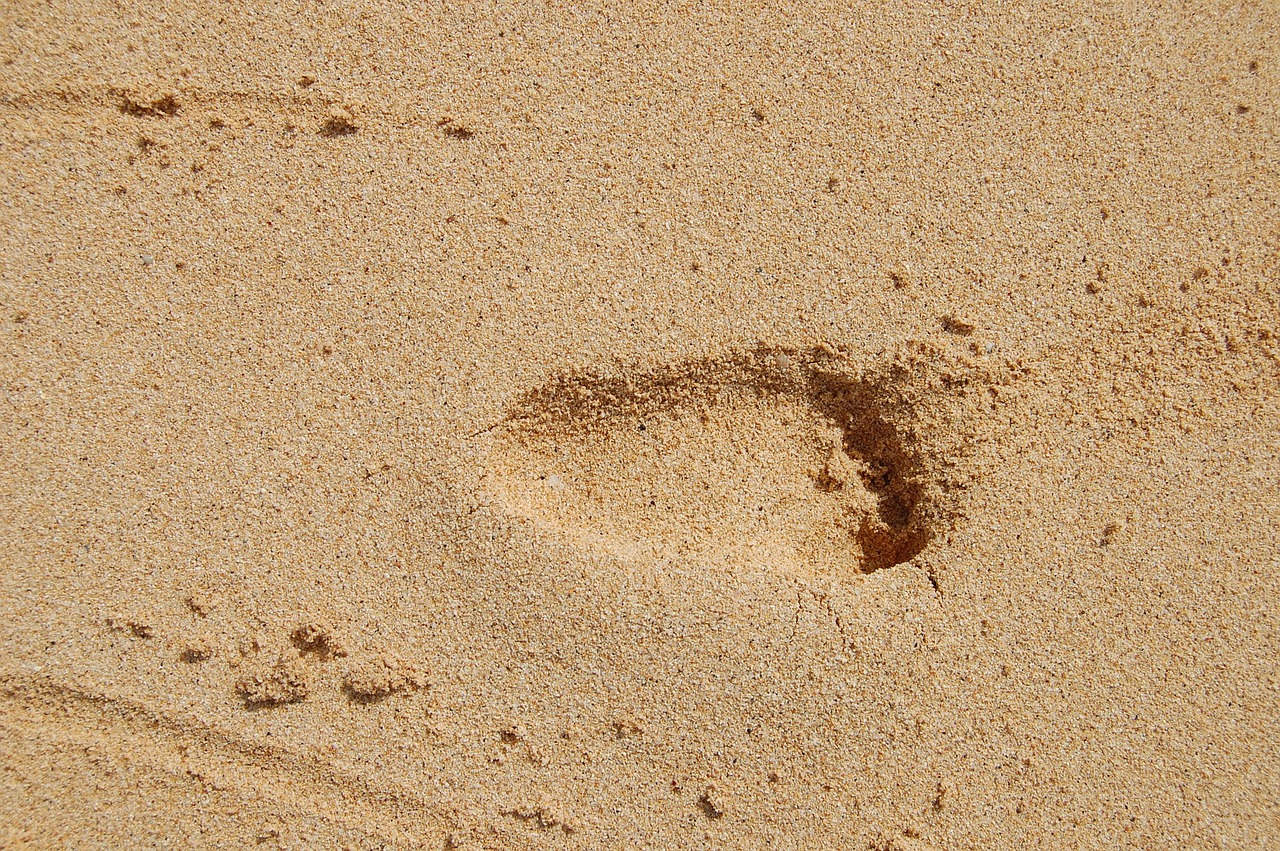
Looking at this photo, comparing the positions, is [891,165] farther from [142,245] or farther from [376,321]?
[142,245]

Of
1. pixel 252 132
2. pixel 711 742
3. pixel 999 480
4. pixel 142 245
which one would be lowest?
pixel 711 742

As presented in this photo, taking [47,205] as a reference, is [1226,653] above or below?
below

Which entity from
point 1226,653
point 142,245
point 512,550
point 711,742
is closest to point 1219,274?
point 1226,653

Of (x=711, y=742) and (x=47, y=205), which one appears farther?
(x=47, y=205)

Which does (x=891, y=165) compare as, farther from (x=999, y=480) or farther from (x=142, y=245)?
(x=142, y=245)

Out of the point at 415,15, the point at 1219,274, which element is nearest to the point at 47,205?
the point at 415,15
